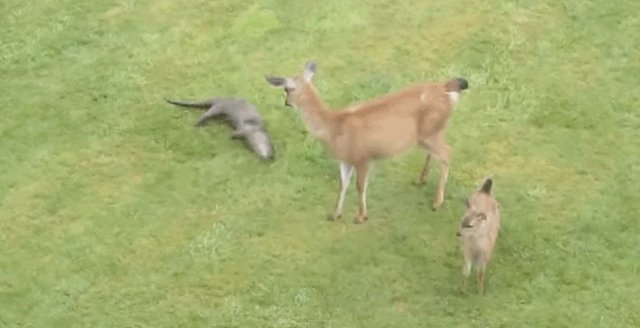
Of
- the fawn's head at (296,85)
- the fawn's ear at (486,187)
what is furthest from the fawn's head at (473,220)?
the fawn's head at (296,85)

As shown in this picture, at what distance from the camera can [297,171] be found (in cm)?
864

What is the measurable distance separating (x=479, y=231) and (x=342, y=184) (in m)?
1.31

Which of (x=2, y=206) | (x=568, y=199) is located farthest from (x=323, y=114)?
(x=2, y=206)

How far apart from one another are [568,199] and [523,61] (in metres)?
1.89

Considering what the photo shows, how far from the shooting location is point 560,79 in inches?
375

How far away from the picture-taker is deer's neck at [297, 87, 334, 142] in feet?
26.0

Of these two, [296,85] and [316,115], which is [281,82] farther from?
[316,115]

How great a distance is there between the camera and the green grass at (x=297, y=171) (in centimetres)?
753

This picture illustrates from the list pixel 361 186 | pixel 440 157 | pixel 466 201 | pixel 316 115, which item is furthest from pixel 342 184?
pixel 466 201

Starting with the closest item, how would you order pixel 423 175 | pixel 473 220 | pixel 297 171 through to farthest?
pixel 473 220, pixel 423 175, pixel 297 171

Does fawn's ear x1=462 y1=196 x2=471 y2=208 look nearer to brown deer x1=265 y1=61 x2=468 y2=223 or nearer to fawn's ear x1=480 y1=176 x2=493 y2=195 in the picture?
fawn's ear x1=480 y1=176 x2=493 y2=195

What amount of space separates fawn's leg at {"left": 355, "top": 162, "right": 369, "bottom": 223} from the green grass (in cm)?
9

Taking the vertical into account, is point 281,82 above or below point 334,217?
above

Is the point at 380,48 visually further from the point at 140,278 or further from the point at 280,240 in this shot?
the point at 140,278
